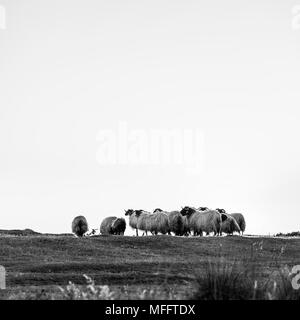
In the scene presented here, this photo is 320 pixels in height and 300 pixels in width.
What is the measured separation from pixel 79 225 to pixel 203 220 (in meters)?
12.1

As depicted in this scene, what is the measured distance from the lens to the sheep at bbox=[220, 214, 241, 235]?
54156 millimetres

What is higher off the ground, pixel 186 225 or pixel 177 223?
pixel 177 223

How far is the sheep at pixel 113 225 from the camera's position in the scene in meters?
59.3

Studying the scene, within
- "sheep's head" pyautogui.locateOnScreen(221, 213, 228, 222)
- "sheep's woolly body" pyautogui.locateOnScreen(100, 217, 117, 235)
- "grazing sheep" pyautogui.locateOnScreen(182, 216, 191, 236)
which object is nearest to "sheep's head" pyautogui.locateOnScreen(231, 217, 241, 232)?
"sheep's head" pyautogui.locateOnScreen(221, 213, 228, 222)

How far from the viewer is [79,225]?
58.1 m

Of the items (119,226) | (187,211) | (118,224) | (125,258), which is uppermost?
(187,211)

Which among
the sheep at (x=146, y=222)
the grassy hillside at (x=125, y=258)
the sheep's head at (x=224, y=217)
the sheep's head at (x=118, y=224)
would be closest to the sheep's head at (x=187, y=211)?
the sheep's head at (x=224, y=217)

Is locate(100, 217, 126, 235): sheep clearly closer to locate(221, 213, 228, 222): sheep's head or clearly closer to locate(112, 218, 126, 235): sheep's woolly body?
locate(112, 218, 126, 235): sheep's woolly body

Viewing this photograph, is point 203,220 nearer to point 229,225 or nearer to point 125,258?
point 229,225

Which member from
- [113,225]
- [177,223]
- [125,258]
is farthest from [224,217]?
[125,258]
